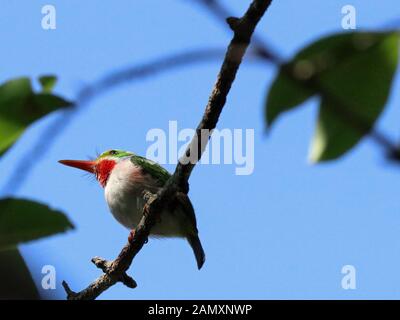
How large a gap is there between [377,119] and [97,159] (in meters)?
6.12

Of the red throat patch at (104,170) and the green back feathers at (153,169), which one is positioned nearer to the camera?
the green back feathers at (153,169)

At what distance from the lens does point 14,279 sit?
1236mm

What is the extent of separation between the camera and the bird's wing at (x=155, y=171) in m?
5.82

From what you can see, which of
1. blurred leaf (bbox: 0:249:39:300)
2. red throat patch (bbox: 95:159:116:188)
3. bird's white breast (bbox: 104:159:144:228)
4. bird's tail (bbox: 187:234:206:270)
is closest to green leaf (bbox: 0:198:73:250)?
blurred leaf (bbox: 0:249:39:300)

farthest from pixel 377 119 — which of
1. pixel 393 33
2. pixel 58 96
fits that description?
pixel 58 96

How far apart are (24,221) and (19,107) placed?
0.20m

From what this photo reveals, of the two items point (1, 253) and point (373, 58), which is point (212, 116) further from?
point (373, 58)

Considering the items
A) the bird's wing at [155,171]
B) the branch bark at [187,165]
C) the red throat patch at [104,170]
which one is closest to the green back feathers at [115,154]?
the red throat patch at [104,170]

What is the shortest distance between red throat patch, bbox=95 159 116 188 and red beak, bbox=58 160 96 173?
0.34ft

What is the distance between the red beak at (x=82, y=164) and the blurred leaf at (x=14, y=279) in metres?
5.39

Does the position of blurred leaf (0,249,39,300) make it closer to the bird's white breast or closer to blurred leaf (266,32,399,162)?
blurred leaf (266,32,399,162)

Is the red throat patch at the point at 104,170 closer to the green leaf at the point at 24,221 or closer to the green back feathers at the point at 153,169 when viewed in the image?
the green back feathers at the point at 153,169

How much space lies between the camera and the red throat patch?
252 inches

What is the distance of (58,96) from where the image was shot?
3.04ft
